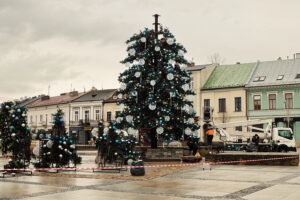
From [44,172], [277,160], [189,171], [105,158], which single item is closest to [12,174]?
[44,172]

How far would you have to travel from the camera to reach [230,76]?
169 ft

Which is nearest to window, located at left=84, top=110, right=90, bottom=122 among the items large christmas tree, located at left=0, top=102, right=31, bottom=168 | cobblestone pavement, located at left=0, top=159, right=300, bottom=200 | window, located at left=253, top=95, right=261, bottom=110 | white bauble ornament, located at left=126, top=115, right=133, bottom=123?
window, located at left=253, top=95, right=261, bottom=110

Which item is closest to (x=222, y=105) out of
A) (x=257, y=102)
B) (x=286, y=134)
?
(x=257, y=102)

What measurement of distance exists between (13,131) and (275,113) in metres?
35.6

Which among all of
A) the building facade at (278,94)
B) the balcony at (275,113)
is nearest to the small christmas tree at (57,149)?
the building facade at (278,94)

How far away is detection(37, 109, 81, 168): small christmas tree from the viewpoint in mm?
19156

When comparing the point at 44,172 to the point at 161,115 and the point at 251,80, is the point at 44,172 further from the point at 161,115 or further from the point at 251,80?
the point at 251,80

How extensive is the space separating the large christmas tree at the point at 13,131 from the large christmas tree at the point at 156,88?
8.25m

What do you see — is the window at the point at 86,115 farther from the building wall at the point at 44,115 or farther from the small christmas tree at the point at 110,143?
the small christmas tree at the point at 110,143

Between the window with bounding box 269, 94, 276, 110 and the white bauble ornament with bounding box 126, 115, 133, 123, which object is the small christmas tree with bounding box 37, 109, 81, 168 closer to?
the white bauble ornament with bounding box 126, 115, 133, 123

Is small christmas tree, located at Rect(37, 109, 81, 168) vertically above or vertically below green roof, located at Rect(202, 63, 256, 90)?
below

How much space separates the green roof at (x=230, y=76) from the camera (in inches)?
1966

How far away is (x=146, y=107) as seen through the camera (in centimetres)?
2508

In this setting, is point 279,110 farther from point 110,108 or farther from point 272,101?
point 110,108
